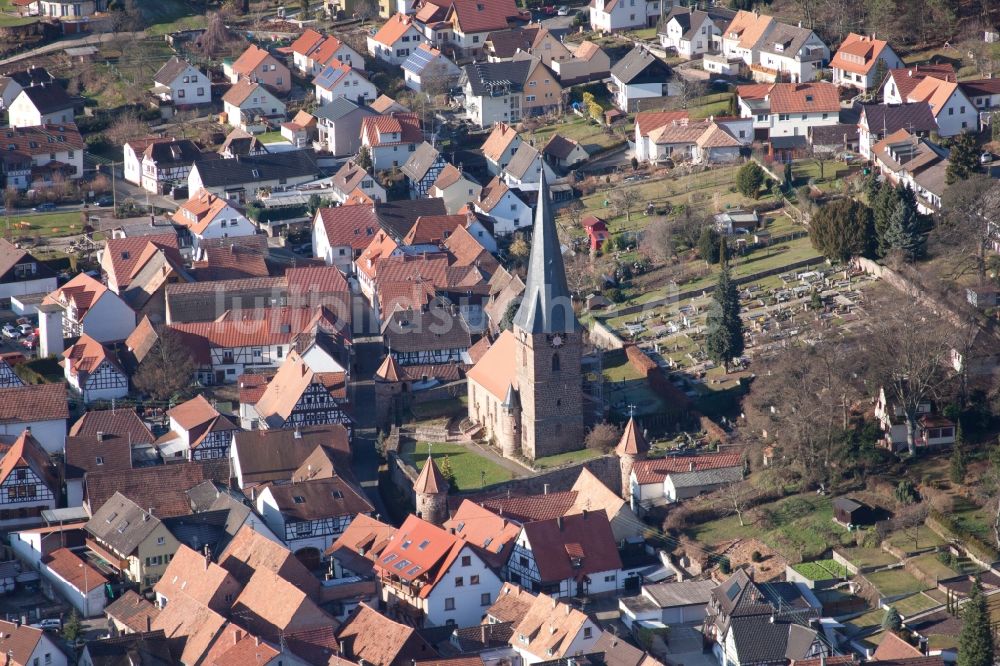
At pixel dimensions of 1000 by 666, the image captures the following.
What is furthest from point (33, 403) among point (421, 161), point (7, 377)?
point (421, 161)

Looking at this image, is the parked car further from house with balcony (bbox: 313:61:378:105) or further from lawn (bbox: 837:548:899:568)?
house with balcony (bbox: 313:61:378:105)

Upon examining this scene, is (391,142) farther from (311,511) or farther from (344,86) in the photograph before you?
(311,511)

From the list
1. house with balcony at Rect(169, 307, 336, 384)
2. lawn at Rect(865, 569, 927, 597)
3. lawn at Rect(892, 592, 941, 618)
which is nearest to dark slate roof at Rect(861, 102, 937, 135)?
house with balcony at Rect(169, 307, 336, 384)

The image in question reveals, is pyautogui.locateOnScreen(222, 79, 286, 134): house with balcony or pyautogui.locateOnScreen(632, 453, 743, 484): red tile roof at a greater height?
pyautogui.locateOnScreen(222, 79, 286, 134): house with balcony

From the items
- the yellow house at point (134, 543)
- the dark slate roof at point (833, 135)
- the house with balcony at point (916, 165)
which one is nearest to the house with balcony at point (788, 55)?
the dark slate roof at point (833, 135)

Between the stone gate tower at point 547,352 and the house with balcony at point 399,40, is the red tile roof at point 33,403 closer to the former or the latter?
the stone gate tower at point 547,352

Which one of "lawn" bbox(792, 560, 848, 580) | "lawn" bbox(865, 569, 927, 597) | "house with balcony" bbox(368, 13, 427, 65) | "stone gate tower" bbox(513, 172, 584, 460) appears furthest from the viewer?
"house with balcony" bbox(368, 13, 427, 65)
